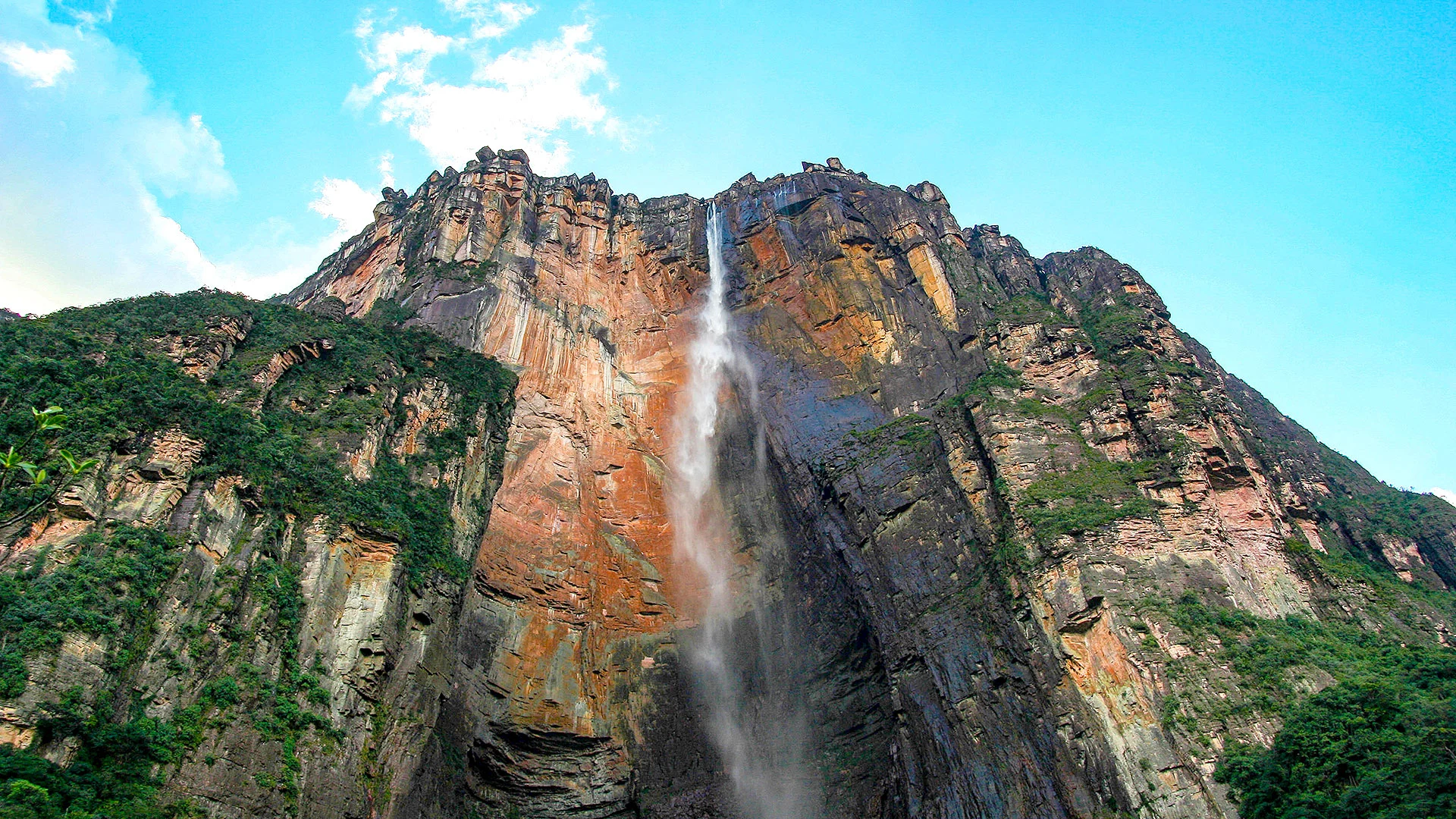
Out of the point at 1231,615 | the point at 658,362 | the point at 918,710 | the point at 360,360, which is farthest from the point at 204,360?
the point at 1231,615

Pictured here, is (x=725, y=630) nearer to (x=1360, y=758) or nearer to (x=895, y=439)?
(x=895, y=439)

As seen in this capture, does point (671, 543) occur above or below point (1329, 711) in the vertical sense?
above

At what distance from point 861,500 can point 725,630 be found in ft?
22.6

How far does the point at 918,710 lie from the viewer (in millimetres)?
23922

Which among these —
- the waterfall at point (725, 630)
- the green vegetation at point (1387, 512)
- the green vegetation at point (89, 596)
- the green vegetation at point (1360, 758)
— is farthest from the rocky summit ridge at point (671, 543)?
the green vegetation at point (1360, 758)

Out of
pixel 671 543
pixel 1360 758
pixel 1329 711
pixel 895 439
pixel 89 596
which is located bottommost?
pixel 1360 758

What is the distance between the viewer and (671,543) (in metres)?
33.0

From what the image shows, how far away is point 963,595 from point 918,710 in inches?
146

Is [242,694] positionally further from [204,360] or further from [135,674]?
[204,360]

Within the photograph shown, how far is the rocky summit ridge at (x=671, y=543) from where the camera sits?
19.1 metres

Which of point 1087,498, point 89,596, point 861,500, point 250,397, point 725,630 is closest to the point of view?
point 89,596

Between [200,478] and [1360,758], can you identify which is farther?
[200,478]

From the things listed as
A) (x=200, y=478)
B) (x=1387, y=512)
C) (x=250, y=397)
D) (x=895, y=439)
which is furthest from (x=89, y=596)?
(x=1387, y=512)

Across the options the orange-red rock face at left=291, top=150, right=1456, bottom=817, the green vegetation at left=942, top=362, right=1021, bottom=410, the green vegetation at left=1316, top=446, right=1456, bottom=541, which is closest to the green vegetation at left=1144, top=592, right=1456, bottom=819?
the orange-red rock face at left=291, top=150, right=1456, bottom=817
